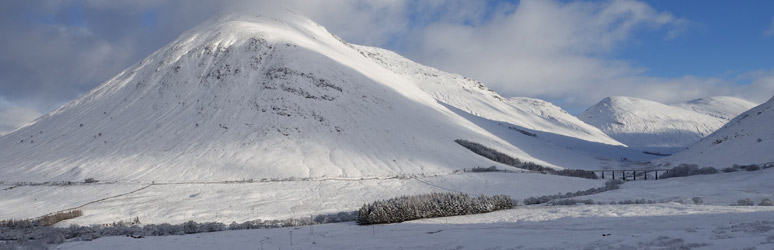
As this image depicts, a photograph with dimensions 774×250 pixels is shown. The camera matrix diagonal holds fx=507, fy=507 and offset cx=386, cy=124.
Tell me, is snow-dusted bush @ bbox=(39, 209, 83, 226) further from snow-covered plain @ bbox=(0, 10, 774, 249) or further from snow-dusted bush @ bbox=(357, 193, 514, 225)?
snow-dusted bush @ bbox=(357, 193, 514, 225)

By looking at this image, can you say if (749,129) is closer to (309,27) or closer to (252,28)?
(252,28)

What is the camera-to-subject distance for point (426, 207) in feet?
47.2

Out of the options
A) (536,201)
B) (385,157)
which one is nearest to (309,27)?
(385,157)

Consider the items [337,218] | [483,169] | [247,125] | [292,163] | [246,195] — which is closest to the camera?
[337,218]

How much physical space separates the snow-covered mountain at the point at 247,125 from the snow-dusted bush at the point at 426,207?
18.6m

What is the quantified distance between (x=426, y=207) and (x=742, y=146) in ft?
132

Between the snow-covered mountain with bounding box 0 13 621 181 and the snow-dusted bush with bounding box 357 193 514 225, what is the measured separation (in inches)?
731

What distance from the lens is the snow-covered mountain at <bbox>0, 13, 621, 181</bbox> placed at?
3591 cm

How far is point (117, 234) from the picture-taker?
536 inches

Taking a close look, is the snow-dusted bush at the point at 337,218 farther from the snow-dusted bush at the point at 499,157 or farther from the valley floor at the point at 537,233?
the snow-dusted bush at the point at 499,157

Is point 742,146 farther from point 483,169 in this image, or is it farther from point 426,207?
point 426,207

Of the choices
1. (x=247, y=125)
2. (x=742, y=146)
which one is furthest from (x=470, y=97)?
(x=247, y=125)

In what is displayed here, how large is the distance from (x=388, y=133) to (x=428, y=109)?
53.0ft

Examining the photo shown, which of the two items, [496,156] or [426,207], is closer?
[426,207]
